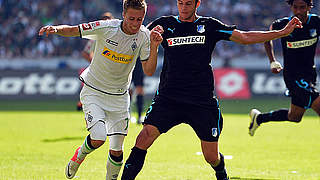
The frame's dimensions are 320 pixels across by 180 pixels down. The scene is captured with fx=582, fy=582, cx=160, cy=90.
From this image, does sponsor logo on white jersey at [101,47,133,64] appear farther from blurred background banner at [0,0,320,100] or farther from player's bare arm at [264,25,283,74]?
blurred background banner at [0,0,320,100]

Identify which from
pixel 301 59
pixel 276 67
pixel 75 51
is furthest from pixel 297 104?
pixel 75 51

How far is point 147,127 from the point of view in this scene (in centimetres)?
646

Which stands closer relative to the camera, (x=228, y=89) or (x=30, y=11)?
(x=228, y=89)

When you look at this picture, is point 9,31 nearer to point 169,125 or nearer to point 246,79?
point 246,79

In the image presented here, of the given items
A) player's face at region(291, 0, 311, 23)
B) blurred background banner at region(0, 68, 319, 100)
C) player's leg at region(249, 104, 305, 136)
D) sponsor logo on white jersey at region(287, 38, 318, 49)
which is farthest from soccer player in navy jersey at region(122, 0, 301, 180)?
blurred background banner at region(0, 68, 319, 100)

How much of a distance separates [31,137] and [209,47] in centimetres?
698

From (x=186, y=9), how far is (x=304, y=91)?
390 centimetres

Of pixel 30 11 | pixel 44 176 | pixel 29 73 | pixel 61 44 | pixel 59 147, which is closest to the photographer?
pixel 44 176

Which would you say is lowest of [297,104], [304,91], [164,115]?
[297,104]

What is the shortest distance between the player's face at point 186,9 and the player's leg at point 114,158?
165 centimetres

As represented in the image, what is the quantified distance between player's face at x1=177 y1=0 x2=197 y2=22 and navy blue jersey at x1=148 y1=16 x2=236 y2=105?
0.24ft

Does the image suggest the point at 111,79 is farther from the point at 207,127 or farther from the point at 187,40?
the point at 207,127

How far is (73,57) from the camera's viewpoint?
26781 millimetres

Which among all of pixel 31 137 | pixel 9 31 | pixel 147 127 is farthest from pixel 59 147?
pixel 9 31
